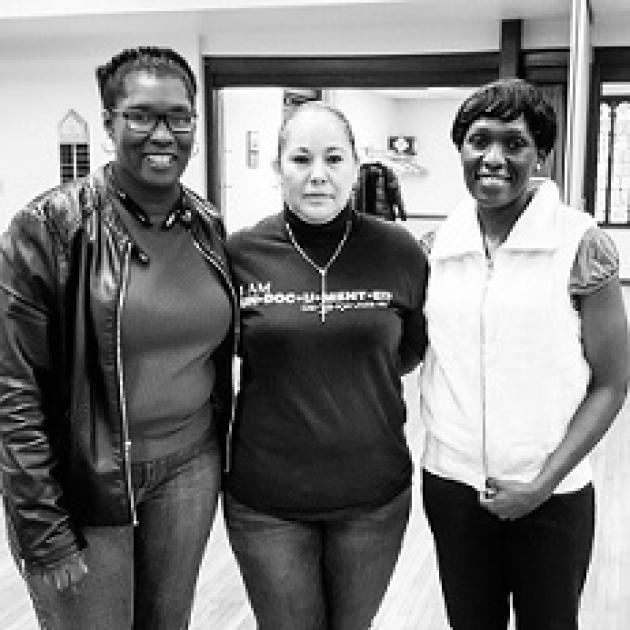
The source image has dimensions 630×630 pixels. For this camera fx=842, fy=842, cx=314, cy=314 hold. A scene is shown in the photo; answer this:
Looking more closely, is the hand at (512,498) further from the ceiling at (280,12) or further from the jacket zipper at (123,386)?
the ceiling at (280,12)

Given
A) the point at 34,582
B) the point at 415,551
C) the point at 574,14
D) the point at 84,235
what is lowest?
the point at 415,551

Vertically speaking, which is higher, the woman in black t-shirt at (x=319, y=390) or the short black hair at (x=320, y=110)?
the short black hair at (x=320, y=110)

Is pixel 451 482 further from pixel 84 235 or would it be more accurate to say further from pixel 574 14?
pixel 574 14

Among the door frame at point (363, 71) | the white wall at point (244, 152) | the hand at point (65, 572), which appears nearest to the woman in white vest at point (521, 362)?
the hand at point (65, 572)

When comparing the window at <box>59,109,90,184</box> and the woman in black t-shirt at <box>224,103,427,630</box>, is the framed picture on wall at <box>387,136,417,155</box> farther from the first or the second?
the woman in black t-shirt at <box>224,103,427,630</box>

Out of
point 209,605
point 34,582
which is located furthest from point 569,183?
point 34,582

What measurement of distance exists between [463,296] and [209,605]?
1654 mm

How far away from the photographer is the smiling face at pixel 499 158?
1544 millimetres

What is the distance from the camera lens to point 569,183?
164 inches

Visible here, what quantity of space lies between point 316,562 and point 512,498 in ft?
1.48

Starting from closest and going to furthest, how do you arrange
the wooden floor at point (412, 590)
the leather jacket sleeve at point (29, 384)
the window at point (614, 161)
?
the leather jacket sleeve at point (29, 384) < the wooden floor at point (412, 590) < the window at point (614, 161)

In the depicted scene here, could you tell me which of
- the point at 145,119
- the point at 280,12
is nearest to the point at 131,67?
the point at 145,119

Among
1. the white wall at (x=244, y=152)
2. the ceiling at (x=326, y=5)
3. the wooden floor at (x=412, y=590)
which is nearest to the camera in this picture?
the wooden floor at (x=412, y=590)

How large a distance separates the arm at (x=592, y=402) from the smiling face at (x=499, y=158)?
0.82 feet
